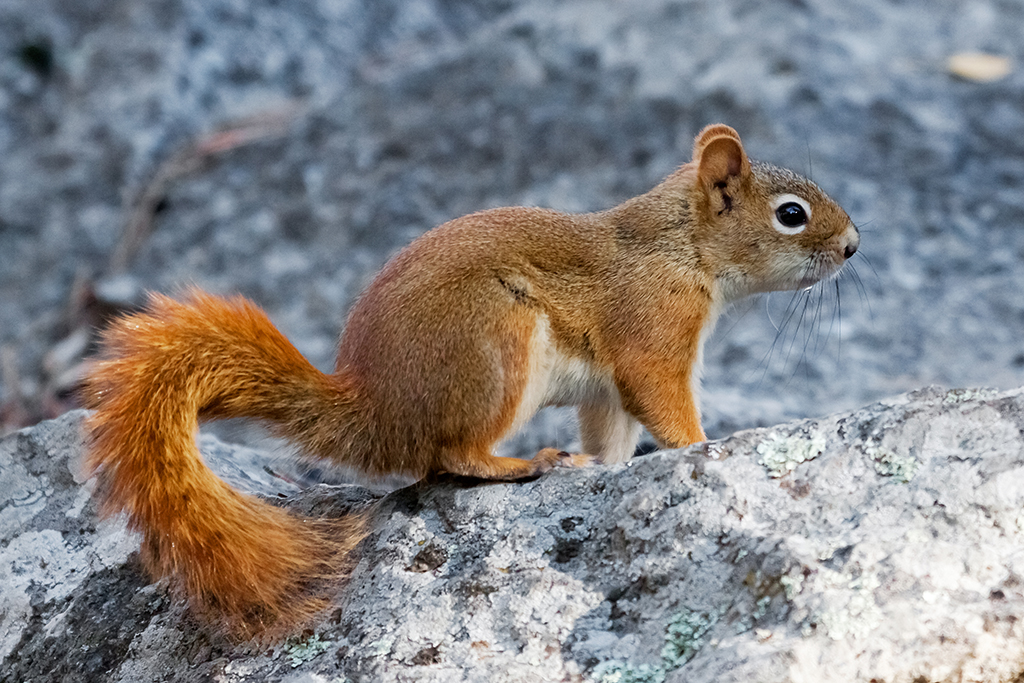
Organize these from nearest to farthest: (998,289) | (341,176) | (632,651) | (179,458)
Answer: (632,651) → (179,458) → (998,289) → (341,176)

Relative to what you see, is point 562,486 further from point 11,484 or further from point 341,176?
point 341,176

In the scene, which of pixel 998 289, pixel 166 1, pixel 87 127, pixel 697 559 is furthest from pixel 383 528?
pixel 166 1

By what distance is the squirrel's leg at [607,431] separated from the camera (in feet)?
8.90

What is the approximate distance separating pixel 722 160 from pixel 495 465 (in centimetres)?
104

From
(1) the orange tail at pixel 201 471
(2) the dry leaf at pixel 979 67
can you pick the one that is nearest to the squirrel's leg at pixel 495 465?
(1) the orange tail at pixel 201 471

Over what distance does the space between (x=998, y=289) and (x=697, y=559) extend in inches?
102

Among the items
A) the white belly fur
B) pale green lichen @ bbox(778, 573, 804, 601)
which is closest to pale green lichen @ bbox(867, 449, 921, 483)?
pale green lichen @ bbox(778, 573, 804, 601)

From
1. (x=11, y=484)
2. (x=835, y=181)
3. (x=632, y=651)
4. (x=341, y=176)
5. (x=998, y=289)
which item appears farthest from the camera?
(x=341, y=176)

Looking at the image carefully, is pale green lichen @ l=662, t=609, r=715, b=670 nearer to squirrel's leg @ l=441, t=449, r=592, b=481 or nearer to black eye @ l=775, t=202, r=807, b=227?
squirrel's leg @ l=441, t=449, r=592, b=481

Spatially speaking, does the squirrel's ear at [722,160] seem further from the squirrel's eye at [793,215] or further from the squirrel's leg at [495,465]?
the squirrel's leg at [495,465]

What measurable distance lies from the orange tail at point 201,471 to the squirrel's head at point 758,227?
1.15m

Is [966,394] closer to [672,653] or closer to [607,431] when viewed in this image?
[672,653]

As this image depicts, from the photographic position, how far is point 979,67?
188 inches

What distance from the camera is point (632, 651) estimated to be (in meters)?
1.69
